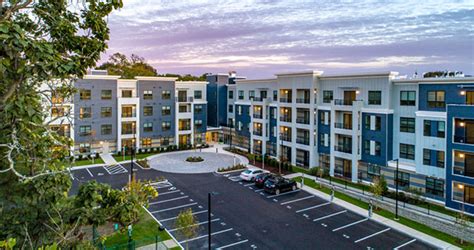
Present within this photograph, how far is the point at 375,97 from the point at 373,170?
7.37 meters

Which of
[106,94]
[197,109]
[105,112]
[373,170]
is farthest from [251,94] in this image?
[373,170]

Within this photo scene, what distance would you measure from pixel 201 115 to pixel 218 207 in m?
30.9

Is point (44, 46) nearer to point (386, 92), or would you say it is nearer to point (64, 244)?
point (64, 244)

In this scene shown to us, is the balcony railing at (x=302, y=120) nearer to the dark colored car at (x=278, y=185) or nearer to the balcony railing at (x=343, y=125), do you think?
the balcony railing at (x=343, y=125)

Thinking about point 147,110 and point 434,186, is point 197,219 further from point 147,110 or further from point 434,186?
point 147,110

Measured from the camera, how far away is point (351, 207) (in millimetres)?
26203

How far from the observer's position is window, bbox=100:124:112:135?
46.3 m

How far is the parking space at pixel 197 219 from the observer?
19.7 metres

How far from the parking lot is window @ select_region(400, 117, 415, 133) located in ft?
33.6

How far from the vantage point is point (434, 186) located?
2731cm

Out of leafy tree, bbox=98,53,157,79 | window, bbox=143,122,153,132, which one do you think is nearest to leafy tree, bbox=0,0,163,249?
window, bbox=143,122,153,132

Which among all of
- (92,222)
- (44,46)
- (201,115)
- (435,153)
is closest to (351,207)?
(435,153)

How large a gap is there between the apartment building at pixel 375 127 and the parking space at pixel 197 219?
56.1 ft

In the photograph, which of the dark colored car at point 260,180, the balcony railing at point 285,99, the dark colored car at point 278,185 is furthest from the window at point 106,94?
the dark colored car at point 278,185
